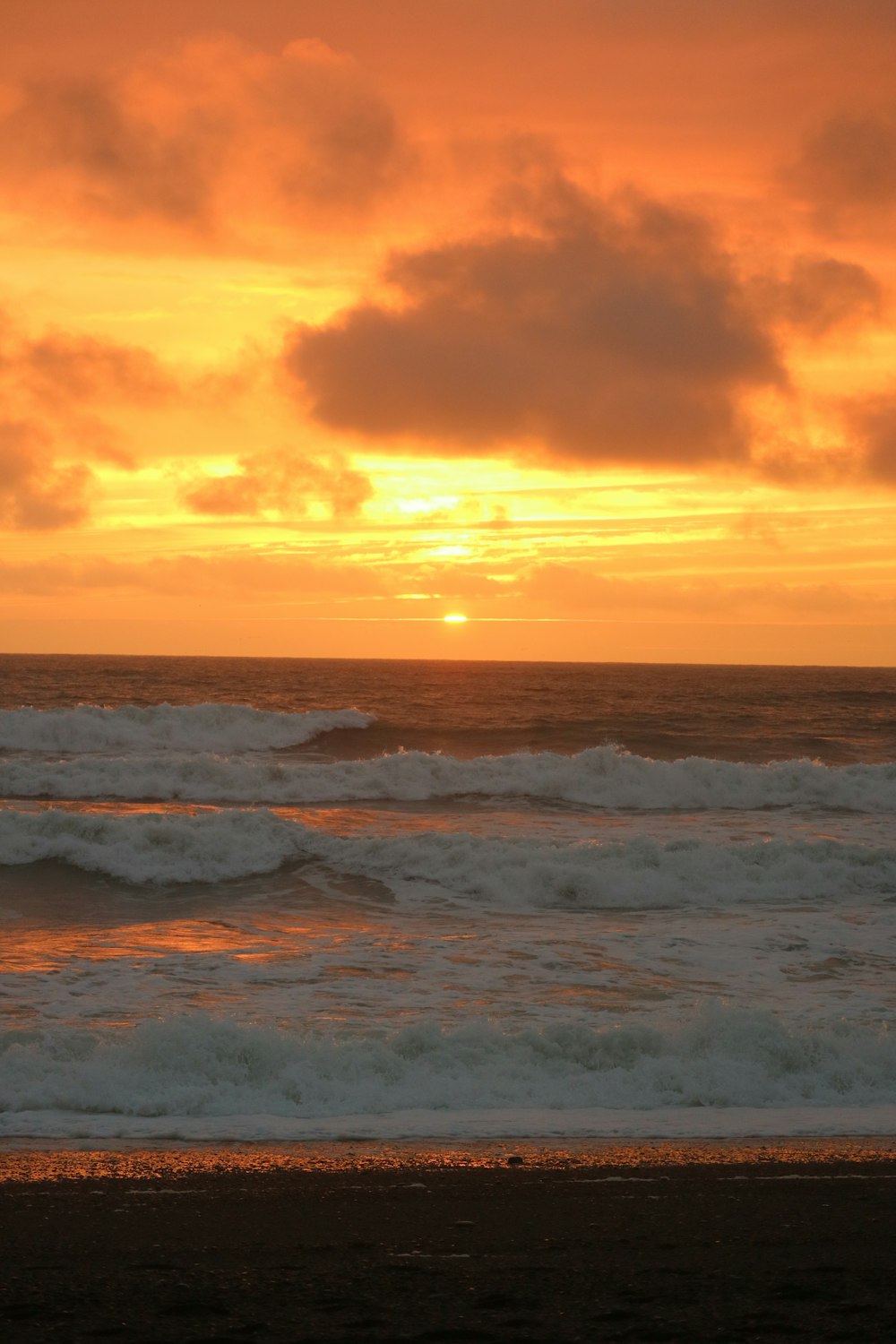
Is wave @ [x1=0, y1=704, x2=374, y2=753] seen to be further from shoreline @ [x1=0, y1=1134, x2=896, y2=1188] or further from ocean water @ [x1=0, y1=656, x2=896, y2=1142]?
shoreline @ [x1=0, y1=1134, x2=896, y2=1188]

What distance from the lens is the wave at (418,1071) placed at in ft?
26.0

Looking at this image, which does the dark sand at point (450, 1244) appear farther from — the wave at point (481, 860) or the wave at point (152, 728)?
the wave at point (152, 728)

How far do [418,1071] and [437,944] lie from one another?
5148 millimetres

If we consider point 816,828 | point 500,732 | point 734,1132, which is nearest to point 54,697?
point 500,732

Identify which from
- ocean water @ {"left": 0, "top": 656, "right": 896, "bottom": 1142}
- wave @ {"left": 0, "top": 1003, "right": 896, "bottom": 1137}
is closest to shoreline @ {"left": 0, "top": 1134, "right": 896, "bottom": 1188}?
ocean water @ {"left": 0, "top": 656, "right": 896, "bottom": 1142}

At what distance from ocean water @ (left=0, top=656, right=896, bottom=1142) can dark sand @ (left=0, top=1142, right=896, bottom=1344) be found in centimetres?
73

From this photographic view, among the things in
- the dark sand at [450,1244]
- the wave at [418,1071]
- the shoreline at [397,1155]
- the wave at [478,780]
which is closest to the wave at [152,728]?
the wave at [478,780]

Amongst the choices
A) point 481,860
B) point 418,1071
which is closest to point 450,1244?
point 418,1071

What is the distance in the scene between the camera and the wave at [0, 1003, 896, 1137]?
7934mm

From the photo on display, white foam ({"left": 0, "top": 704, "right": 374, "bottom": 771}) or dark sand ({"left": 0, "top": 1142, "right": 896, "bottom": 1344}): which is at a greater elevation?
white foam ({"left": 0, "top": 704, "right": 374, "bottom": 771})

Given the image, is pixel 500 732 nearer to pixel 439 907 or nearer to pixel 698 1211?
pixel 439 907

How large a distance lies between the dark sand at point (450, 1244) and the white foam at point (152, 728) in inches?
1201

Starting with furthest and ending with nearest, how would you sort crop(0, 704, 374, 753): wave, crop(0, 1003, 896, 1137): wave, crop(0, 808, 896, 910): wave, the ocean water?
1. crop(0, 704, 374, 753): wave
2. crop(0, 808, 896, 910): wave
3. the ocean water
4. crop(0, 1003, 896, 1137): wave

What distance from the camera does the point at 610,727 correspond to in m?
43.2
